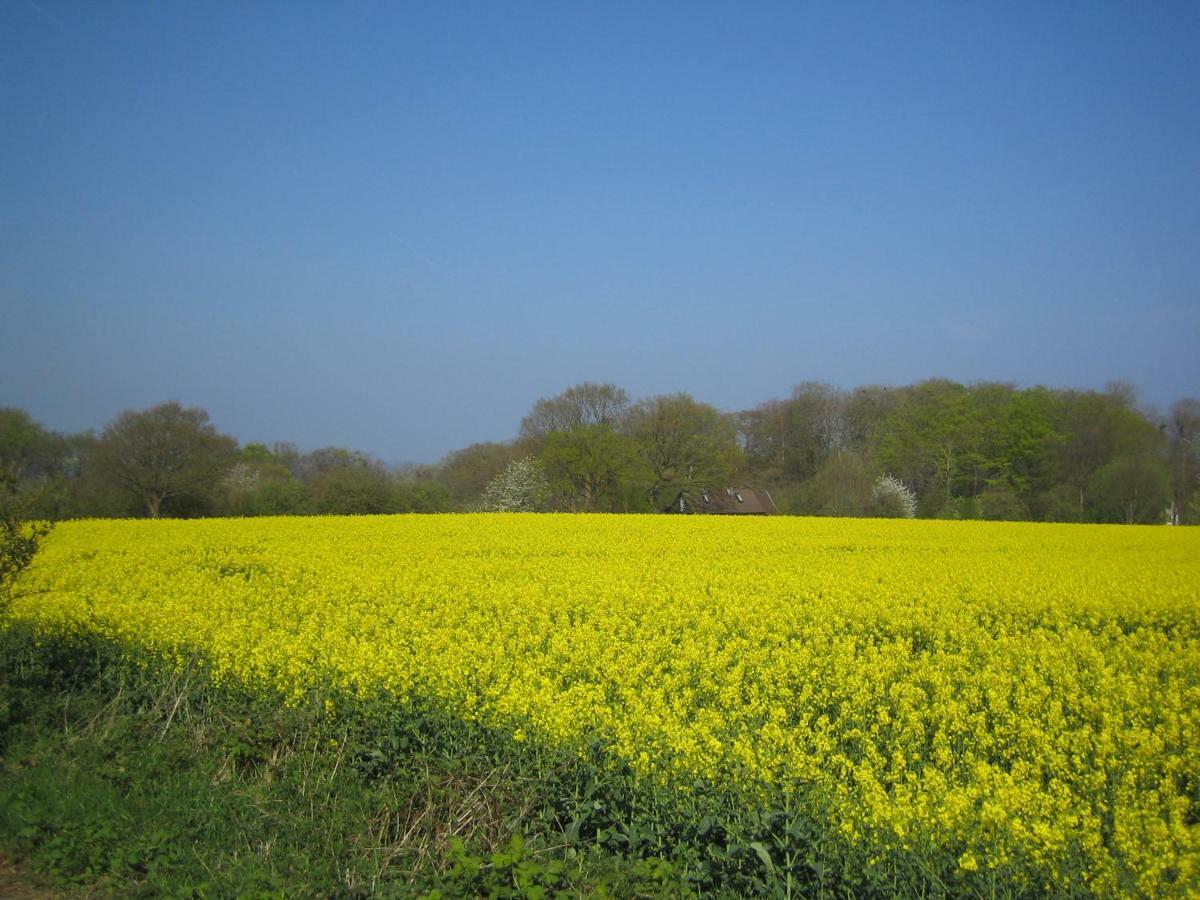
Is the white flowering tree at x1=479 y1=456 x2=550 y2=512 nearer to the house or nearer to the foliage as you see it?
the house

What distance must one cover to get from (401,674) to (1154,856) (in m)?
4.88

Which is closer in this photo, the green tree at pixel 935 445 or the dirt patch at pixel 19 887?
the dirt patch at pixel 19 887

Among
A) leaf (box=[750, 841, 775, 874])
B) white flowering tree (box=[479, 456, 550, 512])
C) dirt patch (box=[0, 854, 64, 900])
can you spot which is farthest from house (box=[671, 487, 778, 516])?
leaf (box=[750, 841, 775, 874])

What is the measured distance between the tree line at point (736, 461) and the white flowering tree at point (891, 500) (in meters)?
0.19

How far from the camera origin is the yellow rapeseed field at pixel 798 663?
4219mm

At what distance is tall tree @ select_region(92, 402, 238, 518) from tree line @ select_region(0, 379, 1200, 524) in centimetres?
6

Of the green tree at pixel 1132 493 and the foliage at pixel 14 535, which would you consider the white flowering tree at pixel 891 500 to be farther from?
the foliage at pixel 14 535

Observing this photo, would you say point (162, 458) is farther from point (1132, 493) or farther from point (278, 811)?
point (1132, 493)

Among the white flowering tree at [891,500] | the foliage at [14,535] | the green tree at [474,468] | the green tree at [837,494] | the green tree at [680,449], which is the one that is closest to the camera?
the foliage at [14,535]

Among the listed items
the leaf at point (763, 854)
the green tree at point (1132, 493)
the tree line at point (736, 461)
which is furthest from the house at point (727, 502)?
the leaf at point (763, 854)

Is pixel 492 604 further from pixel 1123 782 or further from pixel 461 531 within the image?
pixel 461 531

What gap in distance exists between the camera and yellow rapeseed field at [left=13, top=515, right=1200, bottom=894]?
4.22 metres

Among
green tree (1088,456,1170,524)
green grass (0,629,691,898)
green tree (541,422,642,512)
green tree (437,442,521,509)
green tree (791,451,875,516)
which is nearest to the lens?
green grass (0,629,691,898)

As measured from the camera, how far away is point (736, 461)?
5216 centimetres
